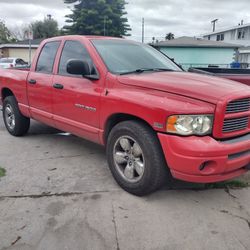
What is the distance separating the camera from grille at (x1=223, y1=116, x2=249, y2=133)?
313cm

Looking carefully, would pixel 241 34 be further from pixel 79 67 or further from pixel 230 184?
pixel 79 67

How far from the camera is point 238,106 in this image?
10.6 feet

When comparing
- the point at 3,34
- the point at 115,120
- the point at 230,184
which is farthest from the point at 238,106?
the point at 3,34

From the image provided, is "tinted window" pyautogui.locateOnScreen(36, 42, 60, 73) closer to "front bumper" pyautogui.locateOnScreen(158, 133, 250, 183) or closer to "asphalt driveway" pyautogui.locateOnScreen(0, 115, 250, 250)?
"asphalt driveway" pyautogui.locateOnScreen(0, 115, 250, 250)

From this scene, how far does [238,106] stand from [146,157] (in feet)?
3.67

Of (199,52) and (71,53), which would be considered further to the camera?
(199,52)

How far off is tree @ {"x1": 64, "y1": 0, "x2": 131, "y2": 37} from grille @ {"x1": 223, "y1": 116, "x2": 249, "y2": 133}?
2715cm

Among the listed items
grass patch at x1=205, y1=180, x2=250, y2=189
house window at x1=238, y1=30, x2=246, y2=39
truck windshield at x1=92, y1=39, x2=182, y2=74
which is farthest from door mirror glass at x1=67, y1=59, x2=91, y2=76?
house window at x1=238, y1=30, x2=246, y2=39

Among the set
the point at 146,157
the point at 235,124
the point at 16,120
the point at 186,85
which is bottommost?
the point at 16,120

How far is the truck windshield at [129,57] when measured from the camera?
13.3 feet

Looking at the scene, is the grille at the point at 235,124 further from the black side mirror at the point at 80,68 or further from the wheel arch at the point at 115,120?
the black side mirror at the point at 80,68

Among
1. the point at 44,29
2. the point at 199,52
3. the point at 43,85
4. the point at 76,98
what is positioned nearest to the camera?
the point at 76,98

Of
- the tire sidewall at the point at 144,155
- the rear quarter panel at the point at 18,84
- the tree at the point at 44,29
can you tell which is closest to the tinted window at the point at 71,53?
the rear quarter panel at the point at 18,84

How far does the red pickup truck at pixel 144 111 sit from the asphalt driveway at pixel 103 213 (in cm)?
32
